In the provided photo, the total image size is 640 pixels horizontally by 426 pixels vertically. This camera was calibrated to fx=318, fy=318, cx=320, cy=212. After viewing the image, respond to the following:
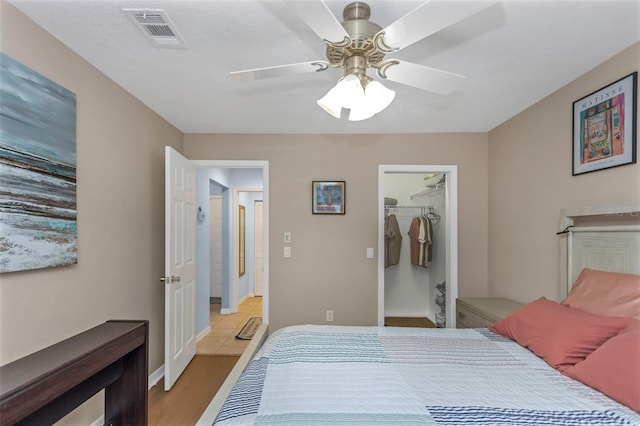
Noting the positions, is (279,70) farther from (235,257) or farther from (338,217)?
(235,257)

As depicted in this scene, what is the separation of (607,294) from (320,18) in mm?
1949

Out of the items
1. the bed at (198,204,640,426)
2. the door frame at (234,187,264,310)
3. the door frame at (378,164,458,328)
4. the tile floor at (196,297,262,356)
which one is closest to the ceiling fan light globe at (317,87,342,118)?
the bed at (198,204,640,426)

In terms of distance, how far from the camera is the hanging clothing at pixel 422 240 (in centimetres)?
428

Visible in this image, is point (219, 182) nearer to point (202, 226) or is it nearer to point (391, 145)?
point (202, 226)

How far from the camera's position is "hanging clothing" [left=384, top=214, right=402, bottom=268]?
14.7 ft

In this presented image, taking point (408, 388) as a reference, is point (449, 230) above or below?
above

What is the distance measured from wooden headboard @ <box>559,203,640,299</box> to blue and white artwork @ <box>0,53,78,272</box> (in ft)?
9.90

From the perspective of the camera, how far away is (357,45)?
1315 millimetres

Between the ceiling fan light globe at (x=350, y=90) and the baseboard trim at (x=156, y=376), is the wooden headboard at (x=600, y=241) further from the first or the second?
the baseboard trim at (x=156, y=376)

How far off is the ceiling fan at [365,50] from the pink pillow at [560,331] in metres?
1.31

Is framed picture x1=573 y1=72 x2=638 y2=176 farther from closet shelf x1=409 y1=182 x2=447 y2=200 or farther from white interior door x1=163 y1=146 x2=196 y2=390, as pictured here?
white interior door x1=163 y1=146 x2=196 y2=390

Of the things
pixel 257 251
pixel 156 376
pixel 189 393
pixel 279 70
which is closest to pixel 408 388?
pixel 279 70

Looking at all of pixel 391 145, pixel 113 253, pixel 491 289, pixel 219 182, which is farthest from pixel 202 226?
pixel 491 289

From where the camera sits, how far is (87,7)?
1.48 metres
